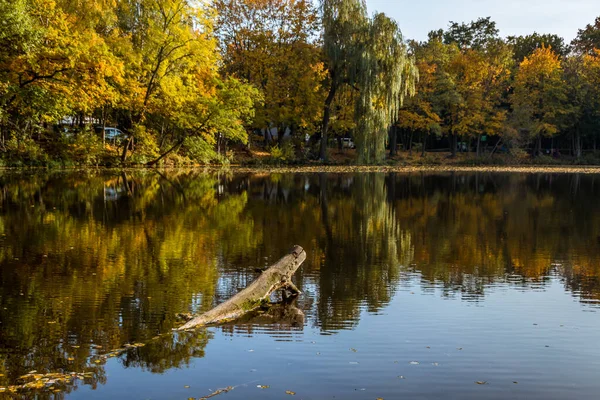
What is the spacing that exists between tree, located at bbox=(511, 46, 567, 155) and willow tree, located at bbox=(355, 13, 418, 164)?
23.0 metres

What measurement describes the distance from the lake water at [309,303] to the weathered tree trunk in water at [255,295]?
0.28m

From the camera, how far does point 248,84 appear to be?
50.5 metres

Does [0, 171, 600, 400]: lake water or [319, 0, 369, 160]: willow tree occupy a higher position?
[319, 0, 369, 160]: willow tree

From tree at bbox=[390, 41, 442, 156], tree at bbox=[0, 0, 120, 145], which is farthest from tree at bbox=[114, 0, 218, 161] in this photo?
tree at bbox=[390, 41, 442, 156]

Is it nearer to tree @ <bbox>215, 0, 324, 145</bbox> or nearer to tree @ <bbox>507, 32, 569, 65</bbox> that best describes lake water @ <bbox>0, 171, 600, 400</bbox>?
A: tree @ <bbox>215, 0, 324, 145</bbox>

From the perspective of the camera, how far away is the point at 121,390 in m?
6.36

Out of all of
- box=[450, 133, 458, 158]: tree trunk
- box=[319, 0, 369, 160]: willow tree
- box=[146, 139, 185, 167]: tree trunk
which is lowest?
box=[146, 139, 185, 167]: tree trunk

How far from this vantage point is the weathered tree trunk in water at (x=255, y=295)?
28.1 feet

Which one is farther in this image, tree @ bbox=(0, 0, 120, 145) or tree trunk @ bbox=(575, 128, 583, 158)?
tree trunk @ bbox=(575, 128, 583, 158)

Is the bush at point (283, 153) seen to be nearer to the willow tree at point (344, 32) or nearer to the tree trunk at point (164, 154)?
the willow tree at point (344, 32)

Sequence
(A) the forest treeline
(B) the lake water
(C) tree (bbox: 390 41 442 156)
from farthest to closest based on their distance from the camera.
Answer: (C) tree (bbox: 390 41 442 156) → (A) the forest treeline → (B) the lake water

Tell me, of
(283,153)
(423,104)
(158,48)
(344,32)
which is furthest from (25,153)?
(423,104)

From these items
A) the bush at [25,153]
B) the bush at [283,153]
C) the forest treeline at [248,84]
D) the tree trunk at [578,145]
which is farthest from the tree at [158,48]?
the tree trunk at [578,145]

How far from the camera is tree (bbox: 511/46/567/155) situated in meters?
66.4
